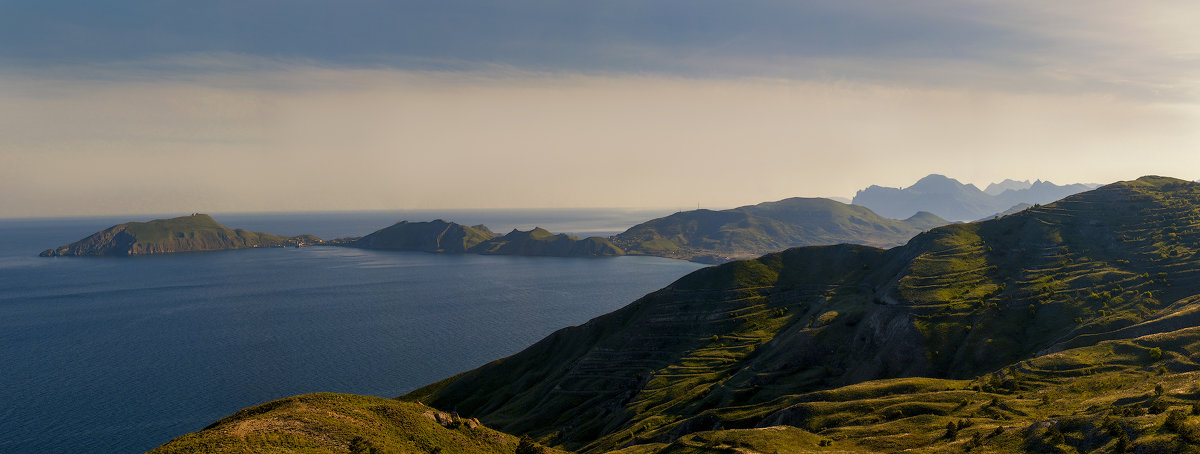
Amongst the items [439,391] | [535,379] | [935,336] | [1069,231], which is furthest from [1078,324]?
[439,391]

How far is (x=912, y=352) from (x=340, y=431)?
100 metres

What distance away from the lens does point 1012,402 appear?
6619cm

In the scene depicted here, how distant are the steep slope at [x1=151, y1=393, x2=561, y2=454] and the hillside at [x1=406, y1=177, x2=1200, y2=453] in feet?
88.9

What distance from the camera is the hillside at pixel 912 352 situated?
63469mm

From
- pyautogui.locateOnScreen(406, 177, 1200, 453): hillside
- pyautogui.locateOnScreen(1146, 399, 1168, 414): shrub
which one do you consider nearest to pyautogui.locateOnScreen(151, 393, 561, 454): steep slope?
pyautogui.locateOnScreen(406, 177, 1200, 453): hillside

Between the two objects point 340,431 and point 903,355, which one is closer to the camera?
point 340,431

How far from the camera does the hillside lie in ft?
208

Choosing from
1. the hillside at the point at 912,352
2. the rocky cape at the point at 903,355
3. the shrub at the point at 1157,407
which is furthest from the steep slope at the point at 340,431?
the shrub at the point at 1157,407

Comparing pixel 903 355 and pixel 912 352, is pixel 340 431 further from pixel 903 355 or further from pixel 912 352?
pixel 912 352

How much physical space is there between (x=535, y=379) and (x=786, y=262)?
299 ft

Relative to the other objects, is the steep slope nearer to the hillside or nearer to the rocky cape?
the rocky cape

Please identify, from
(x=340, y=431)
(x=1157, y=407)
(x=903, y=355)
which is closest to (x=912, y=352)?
(x=903, y=355)

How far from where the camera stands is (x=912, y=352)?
336ft

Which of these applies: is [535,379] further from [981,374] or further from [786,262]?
[981,374]
